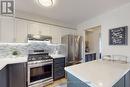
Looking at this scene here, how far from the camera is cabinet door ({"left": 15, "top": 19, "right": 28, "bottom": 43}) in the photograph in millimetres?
2996

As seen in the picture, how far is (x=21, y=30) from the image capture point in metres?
3.06

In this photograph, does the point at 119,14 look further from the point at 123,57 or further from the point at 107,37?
the point at 123,57

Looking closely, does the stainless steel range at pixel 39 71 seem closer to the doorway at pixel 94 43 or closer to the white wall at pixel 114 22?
the white wall at pixel 114 22

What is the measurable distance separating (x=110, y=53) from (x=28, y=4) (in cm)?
258

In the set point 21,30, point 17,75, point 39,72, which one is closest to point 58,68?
point 39,72

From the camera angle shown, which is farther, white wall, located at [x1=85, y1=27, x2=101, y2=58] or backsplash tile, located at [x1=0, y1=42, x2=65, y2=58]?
white wall, located at [x1=85, y1=27, x2=101, y2=58]

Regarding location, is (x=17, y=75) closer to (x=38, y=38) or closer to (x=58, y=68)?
(x=38, y=38)

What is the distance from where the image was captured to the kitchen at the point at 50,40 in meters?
2.47

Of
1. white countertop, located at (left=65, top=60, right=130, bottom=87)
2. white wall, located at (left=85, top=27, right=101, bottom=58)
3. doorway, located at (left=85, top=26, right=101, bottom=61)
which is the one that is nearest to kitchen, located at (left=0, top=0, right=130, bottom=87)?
white countertop, located at (left=65, top=60, right=130, bottom=87)

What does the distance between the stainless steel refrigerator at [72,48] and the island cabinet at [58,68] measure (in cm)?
25

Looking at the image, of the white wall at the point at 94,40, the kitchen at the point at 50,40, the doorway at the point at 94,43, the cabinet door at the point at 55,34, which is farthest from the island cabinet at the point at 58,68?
the white wall at the point at 94,40

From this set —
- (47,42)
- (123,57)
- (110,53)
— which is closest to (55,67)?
(47,42)

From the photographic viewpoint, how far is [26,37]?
3145 millimetres

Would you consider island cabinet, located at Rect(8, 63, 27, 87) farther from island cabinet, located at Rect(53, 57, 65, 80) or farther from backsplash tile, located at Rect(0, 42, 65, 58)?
island cabinet, located at Rect(53, 57, 65, 80)
